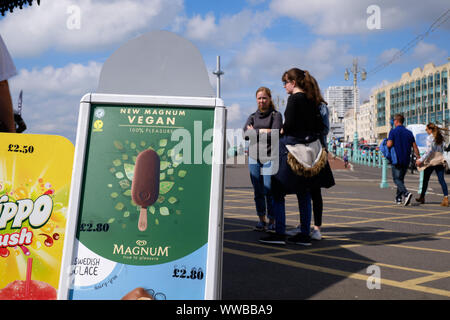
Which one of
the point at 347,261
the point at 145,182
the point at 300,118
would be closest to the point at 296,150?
the point at 300,118

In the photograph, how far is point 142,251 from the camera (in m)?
2.29

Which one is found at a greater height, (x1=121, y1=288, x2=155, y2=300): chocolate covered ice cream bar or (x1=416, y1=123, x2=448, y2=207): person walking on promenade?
(x1=416, y1=123, x2=448, y2=207): person walking on promenade

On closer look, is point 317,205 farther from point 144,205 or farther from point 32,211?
point 32,211

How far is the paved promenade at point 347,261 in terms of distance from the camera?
3219 mm

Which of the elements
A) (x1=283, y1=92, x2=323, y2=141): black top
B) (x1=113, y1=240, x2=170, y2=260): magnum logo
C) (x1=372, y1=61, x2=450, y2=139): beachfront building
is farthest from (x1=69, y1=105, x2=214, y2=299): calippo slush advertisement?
(x1=372, y1=61, x2=450, y2=139): beachfront building

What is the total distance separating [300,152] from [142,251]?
281 cm

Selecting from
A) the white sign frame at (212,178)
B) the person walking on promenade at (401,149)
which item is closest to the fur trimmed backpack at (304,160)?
the white sign frame at (212,178)

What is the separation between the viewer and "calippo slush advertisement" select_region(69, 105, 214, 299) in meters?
2.26

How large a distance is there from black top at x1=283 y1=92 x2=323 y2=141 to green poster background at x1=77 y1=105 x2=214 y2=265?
2.44 metres

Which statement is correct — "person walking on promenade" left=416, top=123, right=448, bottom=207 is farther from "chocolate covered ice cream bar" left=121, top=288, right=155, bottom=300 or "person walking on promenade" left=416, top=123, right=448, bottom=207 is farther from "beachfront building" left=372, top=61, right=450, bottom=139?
"beachfront building" left=372, top=61, right=450, bottom=139
